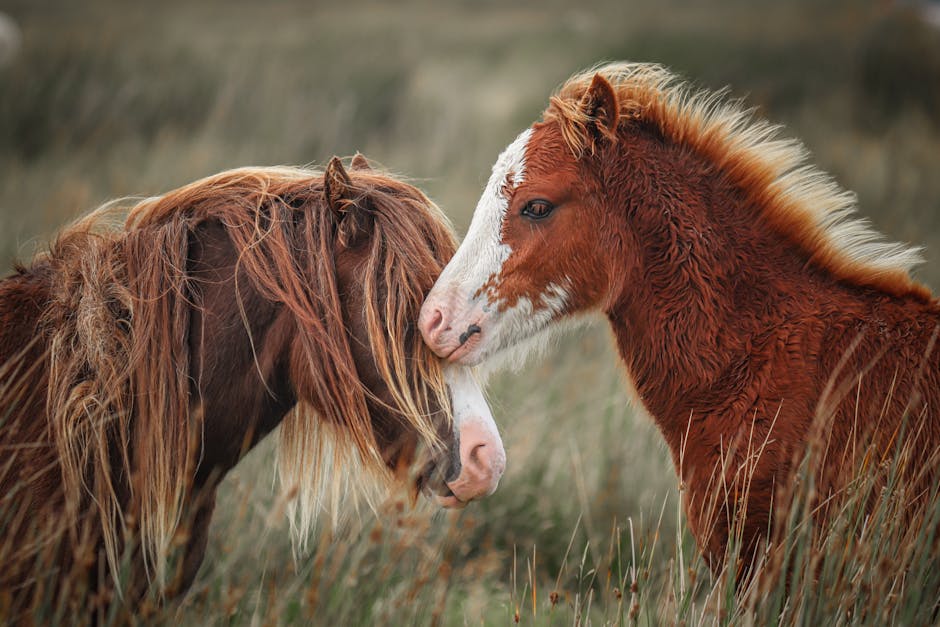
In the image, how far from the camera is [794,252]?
7.77 feet

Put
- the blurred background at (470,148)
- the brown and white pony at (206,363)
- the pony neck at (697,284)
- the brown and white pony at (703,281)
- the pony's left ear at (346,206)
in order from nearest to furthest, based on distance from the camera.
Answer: the brown and white pony at (206,363), the pony's left ear at (346,206), the brown and white pony at (703,281), the pony neck at (697,284), the blurred background at (470,148)

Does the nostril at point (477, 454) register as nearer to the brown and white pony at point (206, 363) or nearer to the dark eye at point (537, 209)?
the brown and white pony at point (206, 363)

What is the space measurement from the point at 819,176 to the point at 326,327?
5.60 feet

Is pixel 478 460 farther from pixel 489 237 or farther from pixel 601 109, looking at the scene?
pixel 601 109

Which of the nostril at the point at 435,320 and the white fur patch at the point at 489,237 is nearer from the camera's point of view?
the nostril at the point at 435,320

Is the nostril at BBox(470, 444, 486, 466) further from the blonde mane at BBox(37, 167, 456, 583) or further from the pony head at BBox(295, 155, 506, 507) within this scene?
the blonde mane at BBox(37, 167, 456, 583)

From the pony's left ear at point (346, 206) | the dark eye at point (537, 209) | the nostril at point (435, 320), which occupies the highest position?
the dark eye at point (537, 209)

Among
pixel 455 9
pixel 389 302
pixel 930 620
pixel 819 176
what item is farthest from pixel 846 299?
pixel 455 9

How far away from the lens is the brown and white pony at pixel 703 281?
2148 mm

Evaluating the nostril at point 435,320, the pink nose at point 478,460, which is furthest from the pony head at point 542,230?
the pink nose at point 478,460

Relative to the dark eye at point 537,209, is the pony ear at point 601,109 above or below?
above

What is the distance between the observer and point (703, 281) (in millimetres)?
2328

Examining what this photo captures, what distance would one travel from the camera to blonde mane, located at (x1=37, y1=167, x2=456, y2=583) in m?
1.88

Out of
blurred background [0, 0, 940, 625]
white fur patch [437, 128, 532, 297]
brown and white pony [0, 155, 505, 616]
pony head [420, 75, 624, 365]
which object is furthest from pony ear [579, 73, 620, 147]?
blurred background [0, 0, 940, 625]
